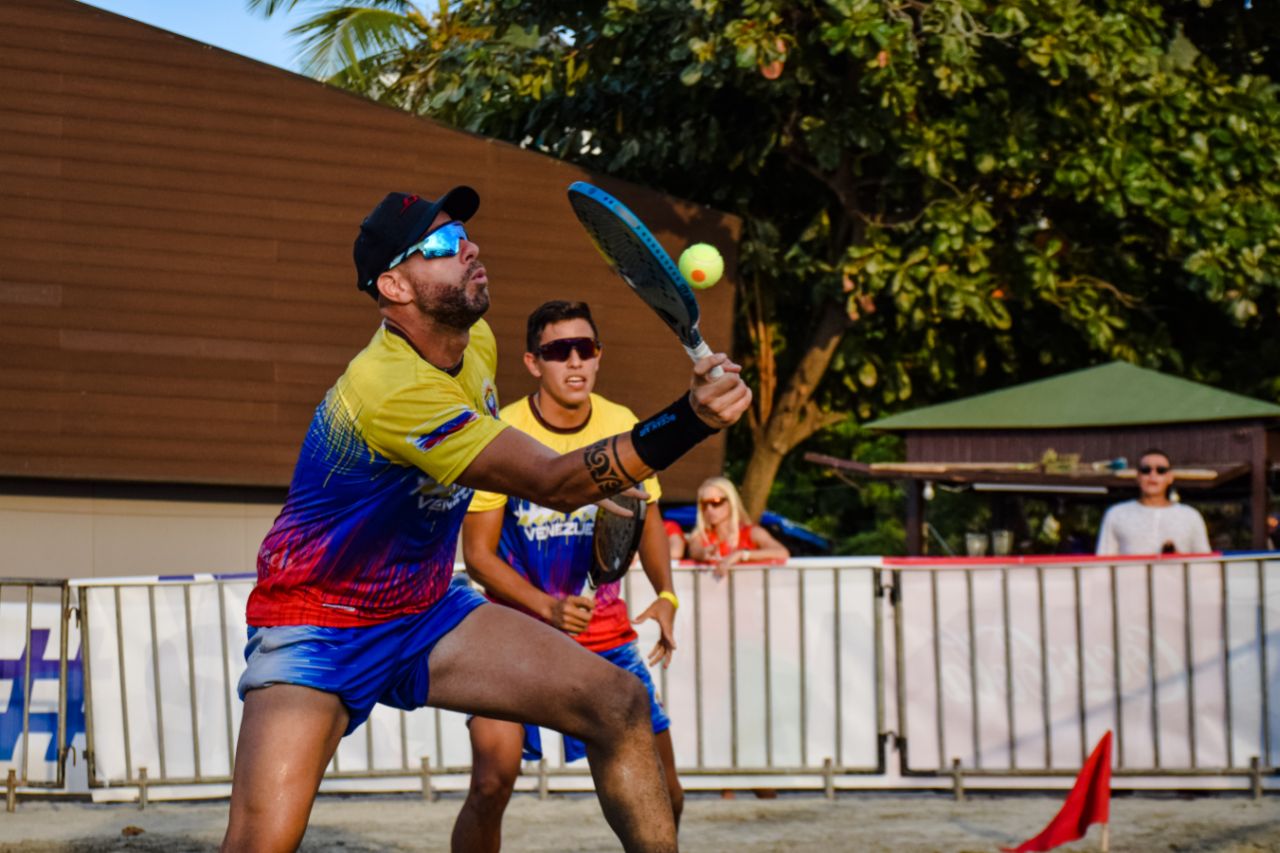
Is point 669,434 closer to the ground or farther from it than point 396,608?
farther from it

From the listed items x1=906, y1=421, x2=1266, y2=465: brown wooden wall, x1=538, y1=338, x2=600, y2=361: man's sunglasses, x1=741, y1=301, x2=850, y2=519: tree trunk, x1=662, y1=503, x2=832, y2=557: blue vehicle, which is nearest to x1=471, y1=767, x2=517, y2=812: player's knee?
x1=538, y1=338, x2=600, y2=361: man's sunglasses

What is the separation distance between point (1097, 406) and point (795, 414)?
4037 millimetres

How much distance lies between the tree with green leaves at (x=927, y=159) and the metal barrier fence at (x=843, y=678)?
5.56 meters

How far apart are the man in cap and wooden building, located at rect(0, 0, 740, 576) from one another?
841 centimetres

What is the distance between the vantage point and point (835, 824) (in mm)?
8461

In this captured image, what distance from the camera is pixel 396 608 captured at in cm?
463

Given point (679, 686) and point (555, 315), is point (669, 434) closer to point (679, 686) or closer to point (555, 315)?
point (555, 315)

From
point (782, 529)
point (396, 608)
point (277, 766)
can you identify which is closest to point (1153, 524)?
point (396, 608)

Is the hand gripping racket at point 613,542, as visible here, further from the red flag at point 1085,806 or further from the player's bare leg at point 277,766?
the red flag at point 1085,806

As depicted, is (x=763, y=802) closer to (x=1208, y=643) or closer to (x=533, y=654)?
(x=1208, y=643)

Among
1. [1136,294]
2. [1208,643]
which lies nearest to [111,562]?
[1208,643]

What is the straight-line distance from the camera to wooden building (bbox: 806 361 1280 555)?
13.0m

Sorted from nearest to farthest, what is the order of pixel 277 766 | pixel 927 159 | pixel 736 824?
pixel 277 766, pixel 736 824, pixel 927 159

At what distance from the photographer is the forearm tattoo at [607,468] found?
13.1 ft
